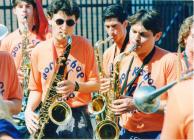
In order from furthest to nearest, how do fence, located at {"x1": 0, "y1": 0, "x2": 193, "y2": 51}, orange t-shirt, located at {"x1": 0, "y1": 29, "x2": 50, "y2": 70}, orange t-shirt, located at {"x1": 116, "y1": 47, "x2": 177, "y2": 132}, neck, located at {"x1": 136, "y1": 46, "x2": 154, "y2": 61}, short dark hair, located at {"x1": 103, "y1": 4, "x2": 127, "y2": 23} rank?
fence, located at {"x1": 0, "y1": 0, "x2": 193, "y2": 51} → orange t-shirt, located at {"x1": 0, "y1": 29, "x2": 50, "y2": 70} → short dark hair, located at {"x1": 103, "y1": 4, "x2": 127, "y2": 23} → neck, located at {"x1": 136, "y1": 46, "x2": 154, "y2": 61} → orange t-shirt, located at {"x1": 116, "y1": 47, "x2": 177, "y2": 132}

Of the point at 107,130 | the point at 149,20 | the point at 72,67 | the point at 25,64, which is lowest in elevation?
the point at 107,130

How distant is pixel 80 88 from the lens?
16.7 ft

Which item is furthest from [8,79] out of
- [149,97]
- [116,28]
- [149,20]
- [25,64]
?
[149,97]

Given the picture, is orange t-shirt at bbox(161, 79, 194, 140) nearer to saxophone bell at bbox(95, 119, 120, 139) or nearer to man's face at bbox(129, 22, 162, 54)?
man's face at bbox(129, 22, 162, 54)

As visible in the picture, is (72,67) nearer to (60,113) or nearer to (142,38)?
(60,113)

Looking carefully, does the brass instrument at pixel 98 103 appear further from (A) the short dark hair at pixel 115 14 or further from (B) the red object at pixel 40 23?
(B) the red object at pixel 40 23

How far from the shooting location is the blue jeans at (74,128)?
5.20 metres

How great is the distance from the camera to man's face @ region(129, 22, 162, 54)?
482cm

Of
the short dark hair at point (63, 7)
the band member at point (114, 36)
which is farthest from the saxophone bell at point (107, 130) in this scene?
the short dark hair at point (63, 7)

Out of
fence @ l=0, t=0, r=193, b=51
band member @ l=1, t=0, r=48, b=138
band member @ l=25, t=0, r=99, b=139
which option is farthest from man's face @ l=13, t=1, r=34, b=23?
fence @ l=0, t=0, r=193, b=51

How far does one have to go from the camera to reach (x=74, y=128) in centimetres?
520

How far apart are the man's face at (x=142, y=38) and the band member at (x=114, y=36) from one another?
46 cm

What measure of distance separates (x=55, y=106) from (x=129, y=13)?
5.91 metres

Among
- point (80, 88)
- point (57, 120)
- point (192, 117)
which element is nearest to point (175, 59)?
point (80, 88)
